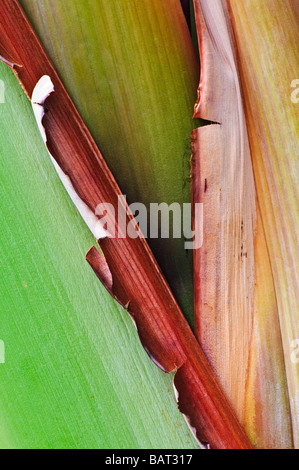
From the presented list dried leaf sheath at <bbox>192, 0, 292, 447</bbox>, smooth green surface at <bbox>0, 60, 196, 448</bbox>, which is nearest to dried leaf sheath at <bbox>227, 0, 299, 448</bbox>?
dried leaf sheath at <bbox>192, 0, 292, 447</bbox>

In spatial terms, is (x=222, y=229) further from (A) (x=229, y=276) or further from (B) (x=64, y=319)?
(B) (x=64, y=319)

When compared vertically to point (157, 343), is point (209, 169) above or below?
above

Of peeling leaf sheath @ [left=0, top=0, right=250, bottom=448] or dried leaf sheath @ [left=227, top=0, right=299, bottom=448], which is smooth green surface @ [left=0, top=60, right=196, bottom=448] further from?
dried leaf sheath @ [left=227, top=0, right=299, bottom=448]
